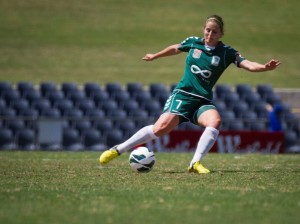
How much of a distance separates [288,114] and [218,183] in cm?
1493

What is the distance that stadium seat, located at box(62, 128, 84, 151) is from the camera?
2156cm

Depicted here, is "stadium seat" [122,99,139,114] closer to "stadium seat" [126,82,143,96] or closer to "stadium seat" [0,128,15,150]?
"stadium seat" [126,82,143,96]

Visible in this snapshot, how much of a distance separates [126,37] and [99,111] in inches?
642

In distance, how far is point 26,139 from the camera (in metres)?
21.3

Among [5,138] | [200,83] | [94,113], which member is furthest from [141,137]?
[94,113]

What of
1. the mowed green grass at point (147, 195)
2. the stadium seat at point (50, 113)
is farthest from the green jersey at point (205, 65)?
the stadium seat at point (50, 113)

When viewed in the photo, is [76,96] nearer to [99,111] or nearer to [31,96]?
[99,111]

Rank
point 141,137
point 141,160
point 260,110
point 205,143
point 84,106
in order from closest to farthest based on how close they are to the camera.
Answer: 1. point 205,143
2. point 141,160
3. point 141,137
4. point 84,106
5. point 260,110

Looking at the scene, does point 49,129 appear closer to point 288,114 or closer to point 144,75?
point 288,114

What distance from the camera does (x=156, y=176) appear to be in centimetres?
1068

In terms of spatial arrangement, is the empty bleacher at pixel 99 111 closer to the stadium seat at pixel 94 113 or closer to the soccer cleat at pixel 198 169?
the stadium seat at pixel 94 113

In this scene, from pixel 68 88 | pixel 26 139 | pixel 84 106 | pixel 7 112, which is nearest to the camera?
pixel 26 139

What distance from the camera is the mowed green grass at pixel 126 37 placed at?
3450cm

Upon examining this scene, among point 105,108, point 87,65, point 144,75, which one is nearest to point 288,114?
point 105,108
